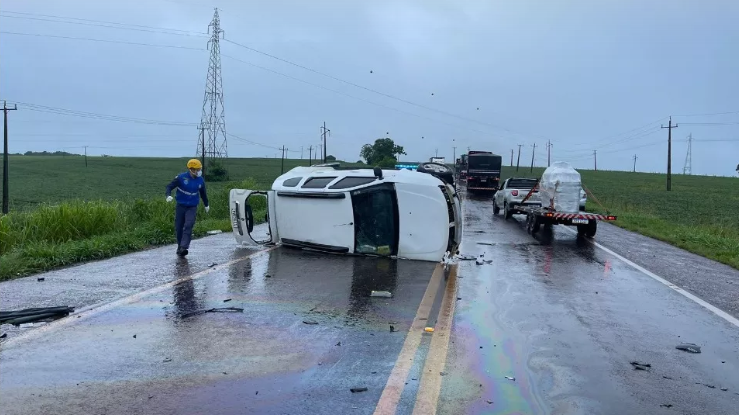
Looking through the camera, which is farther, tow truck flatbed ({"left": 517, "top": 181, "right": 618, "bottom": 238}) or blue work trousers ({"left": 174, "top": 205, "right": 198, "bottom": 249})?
tow truck flatbed ({"left": 517, "top": 181, "right": 618, "bottom": 238})

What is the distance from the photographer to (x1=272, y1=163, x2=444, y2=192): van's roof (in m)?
10.3

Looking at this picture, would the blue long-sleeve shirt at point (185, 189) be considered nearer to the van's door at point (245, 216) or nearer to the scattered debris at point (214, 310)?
the van's door at point (245, 216)

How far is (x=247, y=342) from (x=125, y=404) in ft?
5.27

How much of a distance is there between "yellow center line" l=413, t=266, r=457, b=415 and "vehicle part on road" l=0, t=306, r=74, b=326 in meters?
3.90

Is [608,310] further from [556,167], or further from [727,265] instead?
[556,167]

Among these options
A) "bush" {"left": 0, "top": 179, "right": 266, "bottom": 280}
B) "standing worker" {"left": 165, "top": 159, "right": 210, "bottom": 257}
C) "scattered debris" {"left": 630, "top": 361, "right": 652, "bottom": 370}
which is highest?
"standing worker" {"left": 165, "top": 159, "right": 210, "bottom": 257}

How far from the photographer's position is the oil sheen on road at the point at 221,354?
4.17 meters

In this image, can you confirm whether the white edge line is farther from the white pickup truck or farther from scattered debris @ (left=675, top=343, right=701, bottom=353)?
the white pickup truck

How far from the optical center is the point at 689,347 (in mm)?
6039

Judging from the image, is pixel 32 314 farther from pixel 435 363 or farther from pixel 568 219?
pixel 568 219

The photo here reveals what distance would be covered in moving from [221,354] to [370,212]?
556 centimetres

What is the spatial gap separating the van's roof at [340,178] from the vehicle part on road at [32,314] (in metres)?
5.14

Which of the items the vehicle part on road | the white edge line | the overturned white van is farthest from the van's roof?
the vehicle part on road

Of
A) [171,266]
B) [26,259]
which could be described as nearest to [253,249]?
[171,266]
